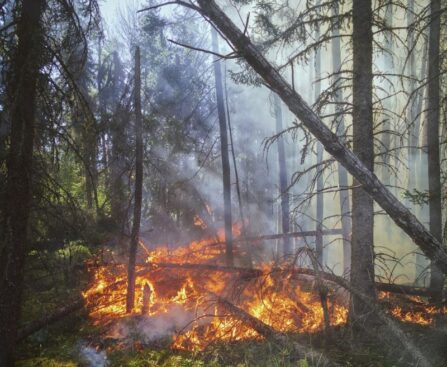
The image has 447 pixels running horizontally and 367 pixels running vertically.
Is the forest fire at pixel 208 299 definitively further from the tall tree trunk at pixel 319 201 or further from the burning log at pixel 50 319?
the tall tree trunk at pixel 319 201

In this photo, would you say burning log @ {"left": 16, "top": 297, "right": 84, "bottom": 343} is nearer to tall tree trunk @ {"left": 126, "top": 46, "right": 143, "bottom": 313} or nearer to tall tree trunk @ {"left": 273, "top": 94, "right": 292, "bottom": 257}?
tall tree trunk @ {"left": 126, "top": 46, "right": 143, "bottom": 313}

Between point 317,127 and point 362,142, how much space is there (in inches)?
108

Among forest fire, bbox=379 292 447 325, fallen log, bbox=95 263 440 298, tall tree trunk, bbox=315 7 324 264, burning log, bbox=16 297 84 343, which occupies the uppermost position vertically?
tall tree trunk, bbox=315 7 324 264

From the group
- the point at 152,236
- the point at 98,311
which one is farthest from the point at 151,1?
the point at 98,311

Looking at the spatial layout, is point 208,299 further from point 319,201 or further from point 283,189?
point 319,201

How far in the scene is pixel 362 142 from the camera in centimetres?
676

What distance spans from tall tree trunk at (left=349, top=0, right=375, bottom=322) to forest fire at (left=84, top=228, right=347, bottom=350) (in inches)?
45.4

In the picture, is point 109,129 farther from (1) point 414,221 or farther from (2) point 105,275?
(1) point 414,221

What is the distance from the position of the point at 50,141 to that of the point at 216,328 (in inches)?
210

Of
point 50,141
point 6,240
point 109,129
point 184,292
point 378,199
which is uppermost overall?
point 109,129

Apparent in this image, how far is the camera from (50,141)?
653cm

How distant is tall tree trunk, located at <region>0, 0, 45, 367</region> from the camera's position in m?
5.77

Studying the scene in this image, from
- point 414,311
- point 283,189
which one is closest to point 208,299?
point 414,311

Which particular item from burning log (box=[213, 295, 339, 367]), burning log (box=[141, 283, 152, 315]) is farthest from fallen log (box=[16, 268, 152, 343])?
burning log (box=[213, 295, 339, 367])
